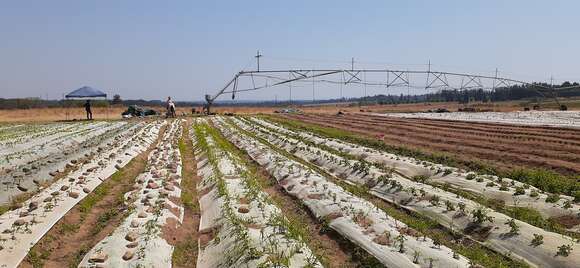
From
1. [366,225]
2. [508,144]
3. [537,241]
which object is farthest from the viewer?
[508,144]

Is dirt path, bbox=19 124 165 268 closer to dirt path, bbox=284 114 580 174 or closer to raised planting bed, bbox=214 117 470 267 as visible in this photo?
raised planting bed, bbox=214 117 470 267

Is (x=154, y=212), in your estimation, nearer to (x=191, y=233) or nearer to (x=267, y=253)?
(x=191, y=233)

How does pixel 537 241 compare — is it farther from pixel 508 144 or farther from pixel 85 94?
pixel 85 94

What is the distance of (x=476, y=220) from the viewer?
7168 mm

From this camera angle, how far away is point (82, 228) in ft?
25.8

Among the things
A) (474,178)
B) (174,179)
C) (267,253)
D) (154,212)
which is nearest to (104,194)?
(174,179)

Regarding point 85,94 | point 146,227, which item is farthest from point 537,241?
point 85,94

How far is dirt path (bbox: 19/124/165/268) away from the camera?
6.42m

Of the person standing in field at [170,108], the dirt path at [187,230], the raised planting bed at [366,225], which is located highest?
the person standing in field at [170,108]

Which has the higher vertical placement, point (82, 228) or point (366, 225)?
point (366, 225)

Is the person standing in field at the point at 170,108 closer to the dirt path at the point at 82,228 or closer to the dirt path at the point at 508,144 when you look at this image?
the dirt path at the point at 508,144

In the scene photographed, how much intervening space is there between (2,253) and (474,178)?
27.8 feet

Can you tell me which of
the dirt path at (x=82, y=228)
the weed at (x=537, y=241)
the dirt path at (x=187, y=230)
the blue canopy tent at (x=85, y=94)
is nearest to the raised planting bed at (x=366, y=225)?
the weed at (x=537, y=241)

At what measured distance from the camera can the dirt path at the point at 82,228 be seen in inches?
253
